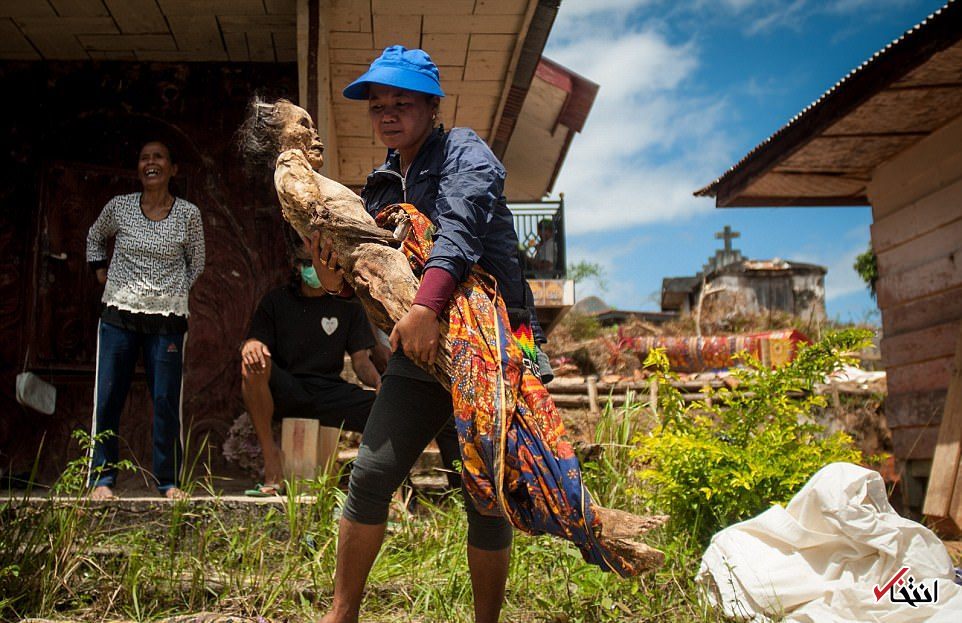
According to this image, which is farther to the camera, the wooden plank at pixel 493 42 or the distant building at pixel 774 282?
the distant building at pixel 774 282

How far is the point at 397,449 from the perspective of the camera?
106 inches

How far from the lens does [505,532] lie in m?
2.82

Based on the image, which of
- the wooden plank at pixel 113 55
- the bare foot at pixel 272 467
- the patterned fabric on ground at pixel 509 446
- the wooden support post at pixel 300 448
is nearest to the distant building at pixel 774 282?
the wooden plank at pixel 113 55

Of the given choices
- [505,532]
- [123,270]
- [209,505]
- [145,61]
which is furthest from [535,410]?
[145,61]

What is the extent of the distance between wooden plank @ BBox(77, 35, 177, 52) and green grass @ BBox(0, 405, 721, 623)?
3572 millimetres

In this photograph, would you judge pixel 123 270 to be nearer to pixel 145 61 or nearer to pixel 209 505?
pixel 209 505

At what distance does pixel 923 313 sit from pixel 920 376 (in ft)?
1.73

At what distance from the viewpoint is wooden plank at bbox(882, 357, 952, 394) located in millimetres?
6789

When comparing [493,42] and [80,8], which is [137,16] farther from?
[493,42]

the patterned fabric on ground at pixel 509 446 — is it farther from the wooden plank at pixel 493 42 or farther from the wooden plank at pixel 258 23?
the wooden plank at pixel 258 23

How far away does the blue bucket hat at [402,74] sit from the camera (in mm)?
2805

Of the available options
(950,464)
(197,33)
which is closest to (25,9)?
(197,33)

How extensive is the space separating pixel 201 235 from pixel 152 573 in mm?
2287

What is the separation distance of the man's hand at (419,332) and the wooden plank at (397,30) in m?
3.44
